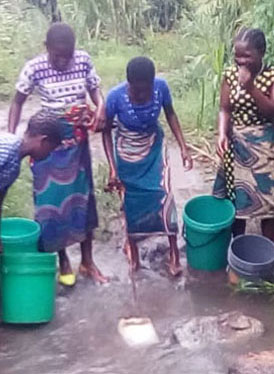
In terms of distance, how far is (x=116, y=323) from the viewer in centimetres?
544

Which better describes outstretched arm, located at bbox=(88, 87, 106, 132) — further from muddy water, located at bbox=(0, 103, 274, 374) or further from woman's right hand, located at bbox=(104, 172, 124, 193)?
muddy water, located at bbox=(0, 103, 274, 374)

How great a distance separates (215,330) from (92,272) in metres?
1.03

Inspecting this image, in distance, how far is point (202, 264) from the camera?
5984mm

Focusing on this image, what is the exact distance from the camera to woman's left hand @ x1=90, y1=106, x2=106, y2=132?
5574 millimetres

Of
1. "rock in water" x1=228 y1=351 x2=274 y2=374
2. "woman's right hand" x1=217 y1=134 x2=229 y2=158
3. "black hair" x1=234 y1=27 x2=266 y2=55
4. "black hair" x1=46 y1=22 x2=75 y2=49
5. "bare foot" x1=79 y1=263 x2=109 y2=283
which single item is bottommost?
"bare foot" x1=79 y1=263 x2=109 y2=283

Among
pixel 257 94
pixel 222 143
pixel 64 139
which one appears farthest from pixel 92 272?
pixel 257 94

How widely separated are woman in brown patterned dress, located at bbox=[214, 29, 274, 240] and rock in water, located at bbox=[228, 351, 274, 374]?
133 centimetres

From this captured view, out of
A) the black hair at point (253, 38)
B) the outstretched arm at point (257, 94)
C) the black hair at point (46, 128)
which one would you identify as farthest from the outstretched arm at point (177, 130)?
the black hair at point (46, 128)

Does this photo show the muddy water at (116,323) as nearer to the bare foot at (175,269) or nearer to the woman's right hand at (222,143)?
the bare foot at (175,269)

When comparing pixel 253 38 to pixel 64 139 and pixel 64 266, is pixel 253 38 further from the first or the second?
pixel 64 266

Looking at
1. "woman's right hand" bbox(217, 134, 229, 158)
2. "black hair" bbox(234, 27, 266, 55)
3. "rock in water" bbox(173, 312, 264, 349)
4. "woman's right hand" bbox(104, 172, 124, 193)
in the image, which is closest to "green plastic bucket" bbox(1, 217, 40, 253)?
"woman's right hand" bbox(104, 172, 124, 193)

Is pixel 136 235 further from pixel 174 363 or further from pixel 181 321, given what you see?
pixel 174 363

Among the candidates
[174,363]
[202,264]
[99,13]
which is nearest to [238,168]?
[202,264]

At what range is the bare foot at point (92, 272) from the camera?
5.93 metres
